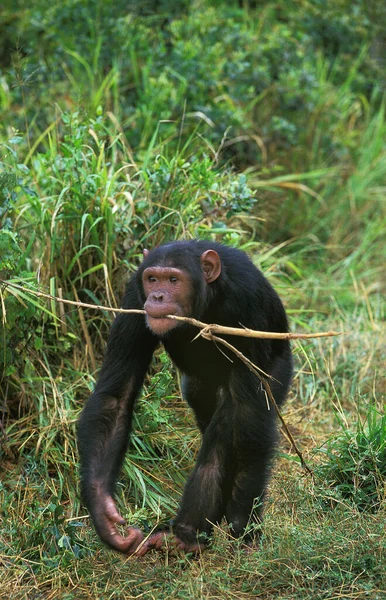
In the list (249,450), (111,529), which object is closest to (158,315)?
(249,450)

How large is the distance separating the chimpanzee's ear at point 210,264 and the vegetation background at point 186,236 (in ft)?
3.28

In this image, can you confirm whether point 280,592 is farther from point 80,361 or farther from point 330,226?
point 330,226

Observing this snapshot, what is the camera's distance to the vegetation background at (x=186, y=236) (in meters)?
4.39

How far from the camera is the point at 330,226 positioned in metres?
9.20

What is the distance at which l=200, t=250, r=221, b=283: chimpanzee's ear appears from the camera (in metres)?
4.75

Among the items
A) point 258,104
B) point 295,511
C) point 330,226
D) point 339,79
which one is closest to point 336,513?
point 295,511

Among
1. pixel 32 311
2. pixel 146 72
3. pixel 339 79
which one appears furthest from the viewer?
pixel 339 79

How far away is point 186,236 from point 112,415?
182 cm

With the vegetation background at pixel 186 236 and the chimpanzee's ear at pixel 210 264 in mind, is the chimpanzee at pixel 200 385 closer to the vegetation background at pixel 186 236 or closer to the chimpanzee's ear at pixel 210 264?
the chimpanzee's ear at pixel 210 264

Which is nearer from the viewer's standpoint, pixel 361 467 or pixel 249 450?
pixel 249 450

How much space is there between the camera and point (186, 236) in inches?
243

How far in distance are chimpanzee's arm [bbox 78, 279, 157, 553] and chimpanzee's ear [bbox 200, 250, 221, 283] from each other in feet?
1.35

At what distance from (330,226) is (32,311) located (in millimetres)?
4410

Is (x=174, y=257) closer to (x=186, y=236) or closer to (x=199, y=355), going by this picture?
(x=199, y=355)
